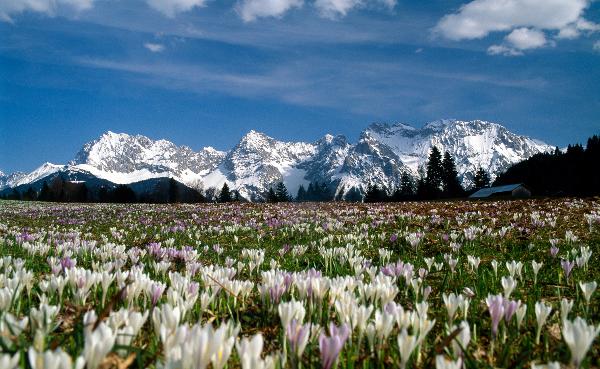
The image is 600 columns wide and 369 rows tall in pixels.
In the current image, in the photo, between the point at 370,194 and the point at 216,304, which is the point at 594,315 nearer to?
the point at 216,304

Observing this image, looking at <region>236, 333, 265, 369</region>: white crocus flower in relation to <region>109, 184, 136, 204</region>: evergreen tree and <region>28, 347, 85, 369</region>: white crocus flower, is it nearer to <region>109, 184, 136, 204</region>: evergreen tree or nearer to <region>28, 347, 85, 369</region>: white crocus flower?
<region>28, 347, 85, 369</region>: white crocus flower

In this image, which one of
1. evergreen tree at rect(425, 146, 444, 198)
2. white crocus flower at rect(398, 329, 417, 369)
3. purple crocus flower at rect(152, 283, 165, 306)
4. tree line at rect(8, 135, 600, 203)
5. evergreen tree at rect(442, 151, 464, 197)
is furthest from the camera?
evergreen tree at rect(425, 146, 444, 198)

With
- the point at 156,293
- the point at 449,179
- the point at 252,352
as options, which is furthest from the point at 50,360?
the point at 449,179

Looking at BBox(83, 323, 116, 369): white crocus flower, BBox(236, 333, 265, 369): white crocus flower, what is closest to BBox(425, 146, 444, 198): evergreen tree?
BBox(236, 333, 265, 369): white crocus flower

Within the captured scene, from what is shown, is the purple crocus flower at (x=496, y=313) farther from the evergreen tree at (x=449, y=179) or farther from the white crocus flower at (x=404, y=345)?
the evergreen tree at (x=449, y=179)

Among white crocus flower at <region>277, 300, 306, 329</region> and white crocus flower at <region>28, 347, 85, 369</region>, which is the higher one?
white crocus flower at <region>28, 347, 85, 369</region>

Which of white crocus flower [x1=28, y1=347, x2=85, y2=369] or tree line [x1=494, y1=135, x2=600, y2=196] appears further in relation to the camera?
tree line [x1=494, y1=135, x2=600, y2=196]

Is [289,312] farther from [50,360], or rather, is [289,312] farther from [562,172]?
[562,172]

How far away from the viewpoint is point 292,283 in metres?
3.24

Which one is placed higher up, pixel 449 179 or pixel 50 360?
pixel 449 179

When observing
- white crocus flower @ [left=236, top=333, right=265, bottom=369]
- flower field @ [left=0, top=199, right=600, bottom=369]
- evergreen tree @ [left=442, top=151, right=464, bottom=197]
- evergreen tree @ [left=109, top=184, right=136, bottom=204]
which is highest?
evergreen tree @ [left=442, top=151, right=464, bottom=197]

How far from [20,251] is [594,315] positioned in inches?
317

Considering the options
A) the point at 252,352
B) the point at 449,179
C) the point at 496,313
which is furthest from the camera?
the point at 449,179

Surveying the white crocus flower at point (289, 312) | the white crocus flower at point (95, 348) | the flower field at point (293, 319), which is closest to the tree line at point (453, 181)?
the flower field at point (293, 319)
